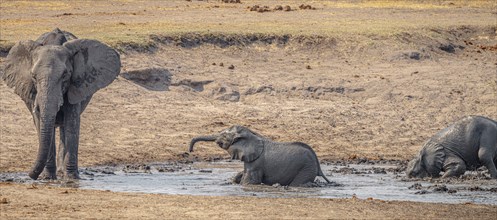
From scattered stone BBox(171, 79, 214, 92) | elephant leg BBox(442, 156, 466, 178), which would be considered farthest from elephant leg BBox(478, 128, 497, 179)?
scattered stone BBox(171, 79, 214, 92)

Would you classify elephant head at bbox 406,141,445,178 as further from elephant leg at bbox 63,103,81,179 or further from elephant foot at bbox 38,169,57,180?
elephant foot at bbox 38,169,57,180

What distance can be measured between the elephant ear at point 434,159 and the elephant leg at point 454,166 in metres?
0.11

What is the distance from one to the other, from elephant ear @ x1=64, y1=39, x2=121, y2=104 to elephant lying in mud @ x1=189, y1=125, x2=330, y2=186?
1.97 m

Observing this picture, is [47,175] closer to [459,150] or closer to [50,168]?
[50,168]

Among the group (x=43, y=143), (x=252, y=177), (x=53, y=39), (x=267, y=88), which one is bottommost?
(x=252, y=177)

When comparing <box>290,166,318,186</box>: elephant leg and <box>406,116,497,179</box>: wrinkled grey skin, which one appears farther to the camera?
<box>406,116,497,179</box>: wrinkled grey skin

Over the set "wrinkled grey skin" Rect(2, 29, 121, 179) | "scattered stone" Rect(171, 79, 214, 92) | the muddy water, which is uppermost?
Answer: "wrinkled grey skin" Rect(2, 29, 121, 179)

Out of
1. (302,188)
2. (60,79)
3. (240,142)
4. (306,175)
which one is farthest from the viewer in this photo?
(240,142)

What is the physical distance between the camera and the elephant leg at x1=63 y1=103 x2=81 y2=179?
66.6 ft

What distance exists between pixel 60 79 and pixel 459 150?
22.1 feet

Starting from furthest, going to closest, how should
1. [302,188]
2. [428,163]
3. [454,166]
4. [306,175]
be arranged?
[428,163] → [454,166] → [306,175] → [302,188]

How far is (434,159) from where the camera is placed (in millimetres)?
21266

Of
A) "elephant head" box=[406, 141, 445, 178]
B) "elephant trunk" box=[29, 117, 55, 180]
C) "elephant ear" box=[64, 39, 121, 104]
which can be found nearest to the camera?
"elephant trunk" box=[29, 117, 55, 180]

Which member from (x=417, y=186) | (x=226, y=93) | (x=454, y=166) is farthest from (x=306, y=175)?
(x=226, y=93)
